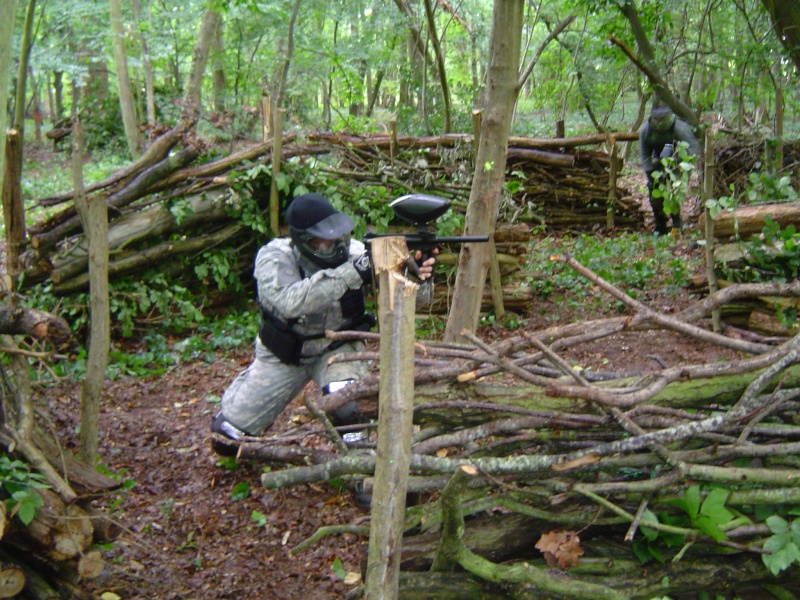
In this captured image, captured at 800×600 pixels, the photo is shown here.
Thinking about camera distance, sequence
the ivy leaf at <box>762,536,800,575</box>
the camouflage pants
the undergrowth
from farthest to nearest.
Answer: the undergrowth
the camouflage pants
the ivy leaf at <box>762,536,800,575</box>

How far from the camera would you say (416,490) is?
9.25ft

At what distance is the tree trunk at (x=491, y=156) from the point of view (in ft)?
14.8

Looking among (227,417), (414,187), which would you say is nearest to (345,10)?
(414,187)

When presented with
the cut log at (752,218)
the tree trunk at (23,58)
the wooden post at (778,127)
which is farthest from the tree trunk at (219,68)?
the cut log at (752,218)

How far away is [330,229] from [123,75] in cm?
1097

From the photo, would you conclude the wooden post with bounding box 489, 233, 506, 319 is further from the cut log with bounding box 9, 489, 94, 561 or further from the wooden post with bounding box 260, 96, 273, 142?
the cut log with bounding box 9, 489, 94, 561

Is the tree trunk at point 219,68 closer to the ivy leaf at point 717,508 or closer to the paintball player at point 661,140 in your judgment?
the paintball player at point 661,140

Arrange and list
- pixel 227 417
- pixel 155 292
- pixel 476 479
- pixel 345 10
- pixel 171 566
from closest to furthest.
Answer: pixel 476 479 < pixel 171 566 < pixel 227 417 < pixel 155 292 < pixel 345 10

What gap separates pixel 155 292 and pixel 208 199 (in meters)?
1.03

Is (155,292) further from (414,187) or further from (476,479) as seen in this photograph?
(476,479)

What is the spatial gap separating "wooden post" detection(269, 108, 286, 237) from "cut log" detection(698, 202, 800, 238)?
161 inches

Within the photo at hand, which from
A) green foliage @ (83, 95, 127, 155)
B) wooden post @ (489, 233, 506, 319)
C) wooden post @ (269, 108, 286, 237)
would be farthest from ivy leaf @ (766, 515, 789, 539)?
green foliage @ (83, 95, 127, 155)

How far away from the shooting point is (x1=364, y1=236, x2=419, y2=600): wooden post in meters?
2.08

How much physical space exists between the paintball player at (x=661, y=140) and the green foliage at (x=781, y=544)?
7443 millimetres
